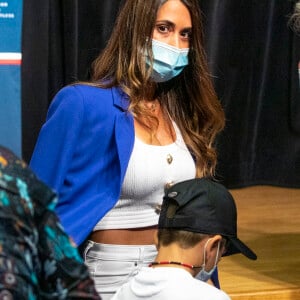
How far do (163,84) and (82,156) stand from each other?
0.43 meters

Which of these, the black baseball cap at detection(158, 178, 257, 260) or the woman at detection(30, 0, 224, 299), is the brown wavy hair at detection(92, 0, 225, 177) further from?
the black baseball cap at detection(158, 178, 257, 260)

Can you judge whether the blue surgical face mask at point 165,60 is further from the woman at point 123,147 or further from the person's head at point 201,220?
the person's head at point 201,220

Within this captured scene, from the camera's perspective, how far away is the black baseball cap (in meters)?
Answer: 2.07

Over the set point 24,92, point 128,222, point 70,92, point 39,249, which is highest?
point 39,249

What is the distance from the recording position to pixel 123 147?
2412mm

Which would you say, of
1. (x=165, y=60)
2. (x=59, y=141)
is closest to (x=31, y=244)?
(x=59, y=141)

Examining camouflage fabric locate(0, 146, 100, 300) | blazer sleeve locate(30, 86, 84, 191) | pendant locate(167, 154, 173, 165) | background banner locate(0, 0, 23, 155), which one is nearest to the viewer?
camouflage fabric locate(0, 146, 100, 300)

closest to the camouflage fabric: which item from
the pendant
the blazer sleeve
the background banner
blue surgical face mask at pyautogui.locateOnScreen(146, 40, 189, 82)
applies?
the blazer sleeve

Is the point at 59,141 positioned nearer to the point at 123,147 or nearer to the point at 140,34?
the point at 123,147

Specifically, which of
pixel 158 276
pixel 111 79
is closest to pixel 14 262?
pixel 158 276

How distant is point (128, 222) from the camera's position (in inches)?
95.8

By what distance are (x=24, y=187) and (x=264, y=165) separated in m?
4.53

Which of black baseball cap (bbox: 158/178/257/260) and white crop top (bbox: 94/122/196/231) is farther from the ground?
black baseball cap (bbox: 158/178/257/260)

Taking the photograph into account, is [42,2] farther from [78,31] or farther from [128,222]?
[128,222]
